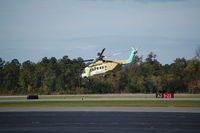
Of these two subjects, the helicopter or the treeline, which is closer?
the helicopter

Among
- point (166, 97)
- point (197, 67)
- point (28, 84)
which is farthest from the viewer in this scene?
point (28, 84)

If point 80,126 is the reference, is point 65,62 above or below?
above

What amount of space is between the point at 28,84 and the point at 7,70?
44.3ft

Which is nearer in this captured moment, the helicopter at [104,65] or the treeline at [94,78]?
the helicopter at [104,65]

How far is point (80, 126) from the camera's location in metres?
27.7

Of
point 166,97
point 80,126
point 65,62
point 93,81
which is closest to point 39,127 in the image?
point 80,126

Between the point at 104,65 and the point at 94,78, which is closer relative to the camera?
the point at 104,65

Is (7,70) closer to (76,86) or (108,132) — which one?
(76,86)

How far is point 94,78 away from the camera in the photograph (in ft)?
398

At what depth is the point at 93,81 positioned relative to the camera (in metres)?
119

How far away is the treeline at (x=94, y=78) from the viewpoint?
11144cm

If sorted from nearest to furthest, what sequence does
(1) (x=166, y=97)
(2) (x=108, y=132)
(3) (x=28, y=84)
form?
(2) (x=108, y=132), (1) (x=166, y=97), (3) (x=28, y=84)

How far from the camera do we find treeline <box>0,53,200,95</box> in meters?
111

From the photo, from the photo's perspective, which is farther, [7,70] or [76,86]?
[7,70]
